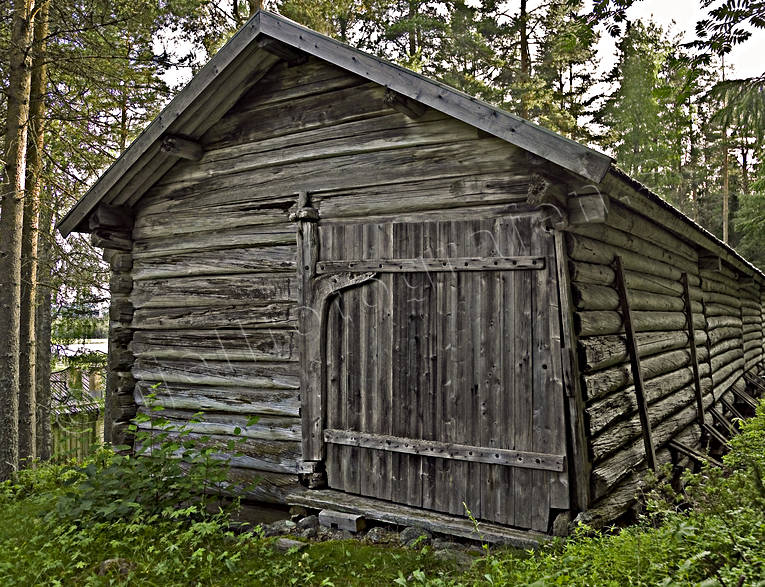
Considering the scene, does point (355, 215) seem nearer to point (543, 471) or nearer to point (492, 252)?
point (492, 252)

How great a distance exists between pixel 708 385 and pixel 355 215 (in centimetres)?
675

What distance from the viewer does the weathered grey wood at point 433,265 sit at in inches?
185

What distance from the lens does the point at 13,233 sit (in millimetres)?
8242

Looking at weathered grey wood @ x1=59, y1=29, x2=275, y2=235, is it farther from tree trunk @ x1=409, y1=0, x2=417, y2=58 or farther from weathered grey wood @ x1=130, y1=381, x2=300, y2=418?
tree trunk @ x1=409, y1=0, x2=417, y2=58

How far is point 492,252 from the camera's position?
485 cm

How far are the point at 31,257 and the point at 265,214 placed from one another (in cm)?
501

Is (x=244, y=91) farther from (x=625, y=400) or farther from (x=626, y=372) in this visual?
(x=625, y=400)

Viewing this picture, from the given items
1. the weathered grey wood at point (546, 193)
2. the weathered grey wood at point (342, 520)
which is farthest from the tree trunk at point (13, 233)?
the weathered grey wood at point (546, 193)

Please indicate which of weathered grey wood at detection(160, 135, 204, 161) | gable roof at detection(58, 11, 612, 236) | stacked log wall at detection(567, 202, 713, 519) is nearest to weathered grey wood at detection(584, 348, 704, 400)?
stacked log wall at detection(567, 202, 713, 519)

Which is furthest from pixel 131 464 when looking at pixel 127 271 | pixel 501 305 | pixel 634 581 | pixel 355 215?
pixel 634 581

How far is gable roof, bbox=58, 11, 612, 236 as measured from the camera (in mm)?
4285

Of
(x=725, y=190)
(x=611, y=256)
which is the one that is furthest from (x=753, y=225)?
(x=611, y=256)

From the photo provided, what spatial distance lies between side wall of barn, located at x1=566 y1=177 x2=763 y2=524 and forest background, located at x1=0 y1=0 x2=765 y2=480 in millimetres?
2131

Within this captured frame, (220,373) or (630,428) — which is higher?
(220,373)
